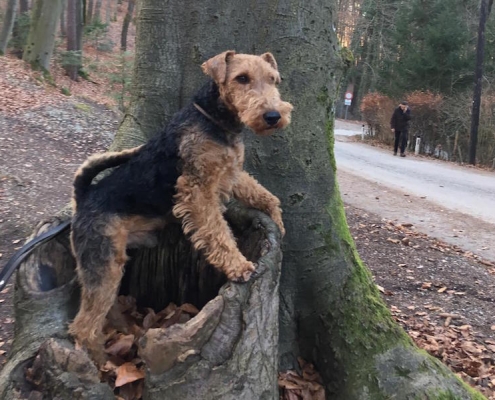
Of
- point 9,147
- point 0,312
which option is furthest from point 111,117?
point 0,312

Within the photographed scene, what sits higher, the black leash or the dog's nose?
the dog's nose

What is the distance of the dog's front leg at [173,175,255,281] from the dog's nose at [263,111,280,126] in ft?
1.60

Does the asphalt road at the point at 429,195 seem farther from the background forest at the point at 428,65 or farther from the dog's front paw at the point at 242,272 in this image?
the dog's front paw at the point at 242,272

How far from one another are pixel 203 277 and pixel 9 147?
821cm

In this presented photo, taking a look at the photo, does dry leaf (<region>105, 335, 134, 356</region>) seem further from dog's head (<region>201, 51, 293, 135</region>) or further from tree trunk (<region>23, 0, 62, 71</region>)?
tree trunk (<region>23, 0, 62, 71</region>)

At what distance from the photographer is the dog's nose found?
2.75 metres

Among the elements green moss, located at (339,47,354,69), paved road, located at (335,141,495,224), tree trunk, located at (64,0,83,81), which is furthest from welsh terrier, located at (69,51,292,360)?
tree trunk, located at (64,0,83,81)

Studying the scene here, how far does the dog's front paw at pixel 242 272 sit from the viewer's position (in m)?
2.74

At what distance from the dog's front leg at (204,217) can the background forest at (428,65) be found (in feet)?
71.8

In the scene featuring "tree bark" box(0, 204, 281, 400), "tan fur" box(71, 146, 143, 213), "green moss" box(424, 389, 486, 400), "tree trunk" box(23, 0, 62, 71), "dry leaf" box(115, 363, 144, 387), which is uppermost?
"tree trunk" box(23, 0, 62, 71)

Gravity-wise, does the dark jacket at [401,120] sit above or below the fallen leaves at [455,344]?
above

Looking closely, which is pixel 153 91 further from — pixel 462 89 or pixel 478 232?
pixel 462 89

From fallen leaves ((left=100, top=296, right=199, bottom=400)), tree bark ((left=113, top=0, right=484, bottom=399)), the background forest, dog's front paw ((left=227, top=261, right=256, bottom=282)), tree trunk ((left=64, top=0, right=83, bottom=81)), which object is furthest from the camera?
the background forest

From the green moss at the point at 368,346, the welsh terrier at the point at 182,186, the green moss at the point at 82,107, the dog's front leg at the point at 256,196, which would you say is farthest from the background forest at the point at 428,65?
the welsh terrier at the point at 182,186
